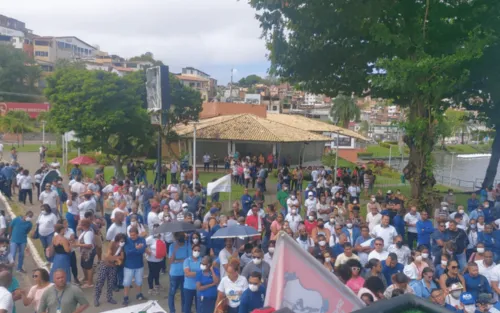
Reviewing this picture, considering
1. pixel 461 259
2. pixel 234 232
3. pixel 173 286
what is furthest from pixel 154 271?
pixel 461 259

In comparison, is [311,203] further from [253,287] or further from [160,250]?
[253,287]

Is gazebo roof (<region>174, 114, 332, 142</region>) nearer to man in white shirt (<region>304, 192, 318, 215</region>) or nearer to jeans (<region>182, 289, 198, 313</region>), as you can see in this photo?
man in white shirt (<region>304, 192, 318, 215</region>)

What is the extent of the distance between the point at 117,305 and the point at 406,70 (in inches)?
419

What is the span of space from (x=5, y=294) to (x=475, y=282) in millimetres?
6611

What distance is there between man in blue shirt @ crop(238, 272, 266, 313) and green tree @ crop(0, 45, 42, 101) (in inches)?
2356

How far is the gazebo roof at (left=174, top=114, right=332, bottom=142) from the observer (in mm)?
30312

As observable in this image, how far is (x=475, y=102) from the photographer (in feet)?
72.9

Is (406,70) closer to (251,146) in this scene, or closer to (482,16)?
(482,16)

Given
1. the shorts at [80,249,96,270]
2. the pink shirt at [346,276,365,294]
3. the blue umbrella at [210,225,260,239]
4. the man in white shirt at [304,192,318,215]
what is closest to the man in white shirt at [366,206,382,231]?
the man in white shirt at [304,192,318,215]

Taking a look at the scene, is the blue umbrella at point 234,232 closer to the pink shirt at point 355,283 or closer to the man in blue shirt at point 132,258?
the man in blue shirt at point 132,258

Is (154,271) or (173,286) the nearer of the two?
(173,286)

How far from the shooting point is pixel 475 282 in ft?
23.0

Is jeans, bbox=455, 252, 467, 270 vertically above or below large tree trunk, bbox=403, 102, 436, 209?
below

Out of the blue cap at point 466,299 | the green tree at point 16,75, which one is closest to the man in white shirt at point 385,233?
the blue cap at point 466,299
